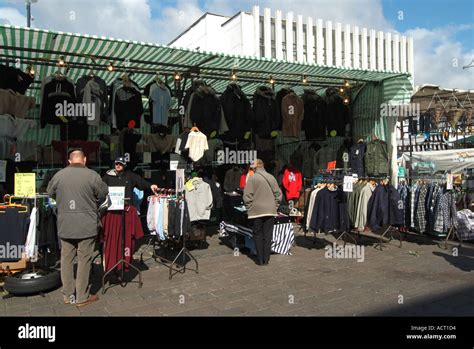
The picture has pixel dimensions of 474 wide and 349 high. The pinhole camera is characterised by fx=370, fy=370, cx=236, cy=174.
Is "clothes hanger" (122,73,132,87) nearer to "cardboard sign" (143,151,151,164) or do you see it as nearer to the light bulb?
the light bulb

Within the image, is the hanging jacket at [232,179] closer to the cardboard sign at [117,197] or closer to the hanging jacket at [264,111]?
the hanging jacket at [264,111]

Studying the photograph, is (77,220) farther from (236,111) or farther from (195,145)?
(236,111)

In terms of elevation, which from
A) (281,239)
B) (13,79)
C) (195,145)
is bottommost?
(281,239)

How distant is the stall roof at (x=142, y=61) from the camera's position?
6074 millimetres

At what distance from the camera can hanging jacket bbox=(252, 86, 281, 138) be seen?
845cm

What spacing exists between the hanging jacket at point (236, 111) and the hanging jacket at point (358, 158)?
2902mm

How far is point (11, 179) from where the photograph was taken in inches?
288

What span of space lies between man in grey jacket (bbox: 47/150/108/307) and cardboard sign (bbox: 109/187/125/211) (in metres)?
0.26

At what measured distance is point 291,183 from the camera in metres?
9.69

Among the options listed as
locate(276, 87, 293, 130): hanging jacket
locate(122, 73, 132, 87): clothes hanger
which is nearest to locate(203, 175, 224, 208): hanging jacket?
locate(276, 87, 293, 130): hanging jacket

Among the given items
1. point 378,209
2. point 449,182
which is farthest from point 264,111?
point 449,182

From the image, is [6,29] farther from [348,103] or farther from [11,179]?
[348,103]

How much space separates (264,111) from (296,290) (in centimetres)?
452
